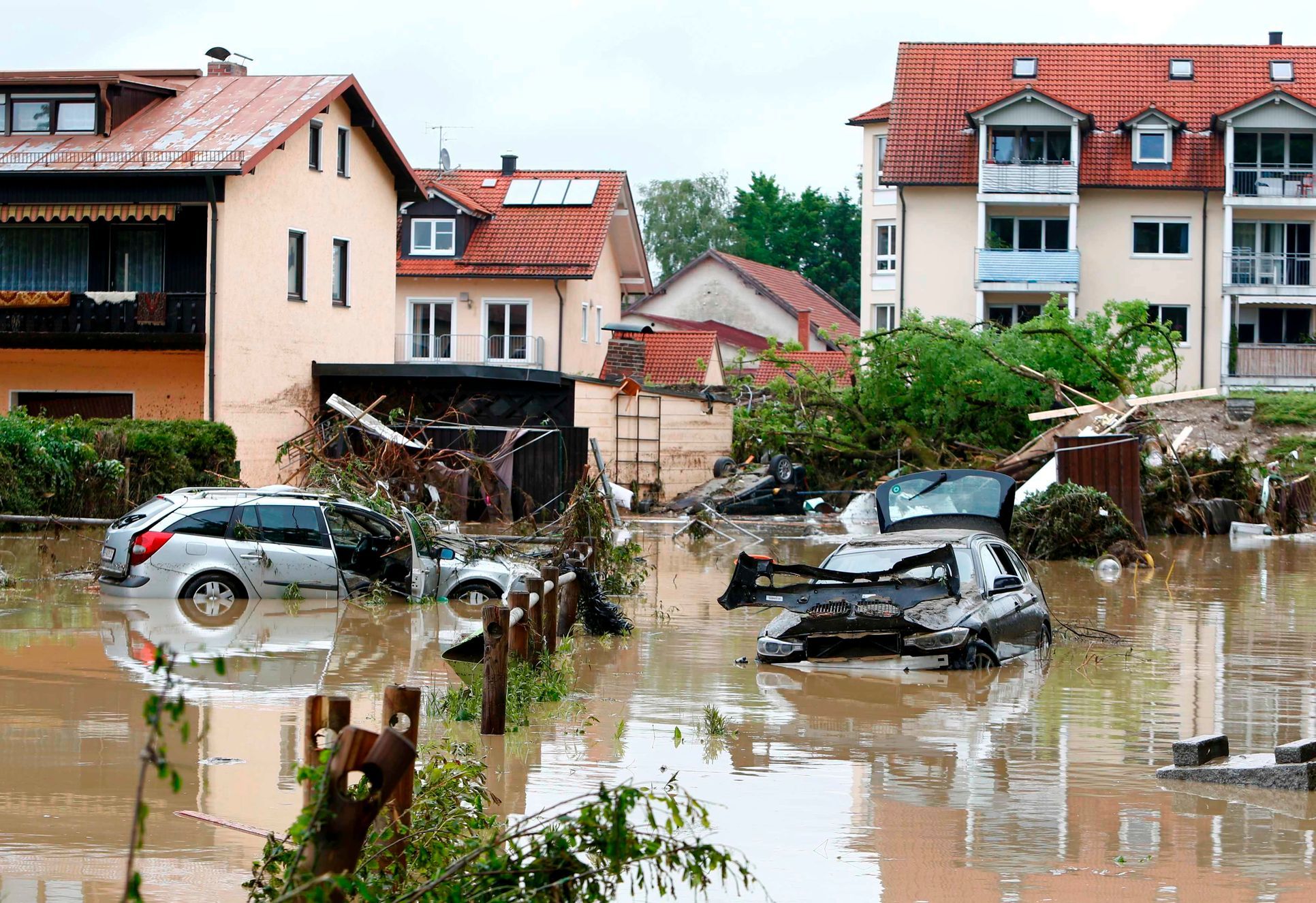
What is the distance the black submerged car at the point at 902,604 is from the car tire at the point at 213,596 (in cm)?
600

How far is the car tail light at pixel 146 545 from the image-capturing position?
1630 cm

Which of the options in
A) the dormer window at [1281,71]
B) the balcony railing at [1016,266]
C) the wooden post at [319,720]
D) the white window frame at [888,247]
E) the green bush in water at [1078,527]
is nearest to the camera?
the wooden post at [319,720]

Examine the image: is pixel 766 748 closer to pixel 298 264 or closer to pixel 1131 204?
pixel 298 264

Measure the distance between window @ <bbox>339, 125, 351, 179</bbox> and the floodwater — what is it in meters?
17.2

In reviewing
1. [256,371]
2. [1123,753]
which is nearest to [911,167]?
[256,371]

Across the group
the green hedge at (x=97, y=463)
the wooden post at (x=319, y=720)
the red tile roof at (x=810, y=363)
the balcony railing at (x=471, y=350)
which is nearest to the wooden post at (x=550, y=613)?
the wooden post at (x=319, y=720)

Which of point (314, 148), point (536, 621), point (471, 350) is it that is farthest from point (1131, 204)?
point (536, 621)

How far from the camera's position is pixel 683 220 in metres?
94.9

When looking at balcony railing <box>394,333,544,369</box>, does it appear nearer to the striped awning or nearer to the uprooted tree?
the uprooted tree

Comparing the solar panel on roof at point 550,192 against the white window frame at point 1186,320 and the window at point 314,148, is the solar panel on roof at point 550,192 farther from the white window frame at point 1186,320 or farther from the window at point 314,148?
the white window frame at point 1186,320

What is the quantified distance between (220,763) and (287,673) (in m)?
3.59

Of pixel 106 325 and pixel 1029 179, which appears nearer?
pixel 106 325

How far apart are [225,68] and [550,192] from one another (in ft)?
43.6

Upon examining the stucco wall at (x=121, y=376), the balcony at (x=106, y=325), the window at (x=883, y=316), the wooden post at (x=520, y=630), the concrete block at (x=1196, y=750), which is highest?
the window at (x=883, y=316)
